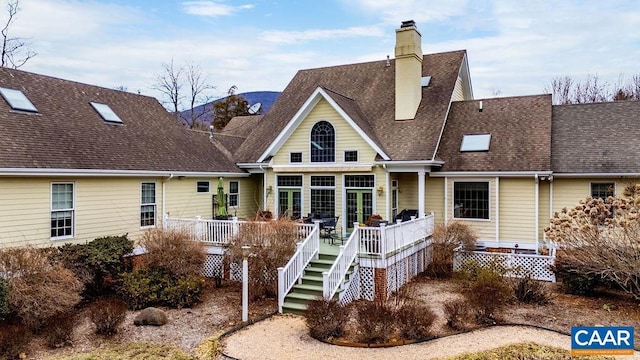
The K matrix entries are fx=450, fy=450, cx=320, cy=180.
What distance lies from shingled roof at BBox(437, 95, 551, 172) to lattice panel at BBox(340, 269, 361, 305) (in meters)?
6.85

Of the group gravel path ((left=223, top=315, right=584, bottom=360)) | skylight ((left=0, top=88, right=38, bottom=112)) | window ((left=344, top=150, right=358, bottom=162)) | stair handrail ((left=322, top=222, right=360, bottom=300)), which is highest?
skylight ((left=0, top=88, right=38, bottom=112))

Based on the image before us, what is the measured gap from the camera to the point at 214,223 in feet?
47.4

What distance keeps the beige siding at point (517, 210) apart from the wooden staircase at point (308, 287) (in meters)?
7.43

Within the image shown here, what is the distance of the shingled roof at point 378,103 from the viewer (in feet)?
56.6

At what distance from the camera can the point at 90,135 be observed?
1448 centimetres

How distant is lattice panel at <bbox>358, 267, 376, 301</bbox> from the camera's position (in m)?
12.2

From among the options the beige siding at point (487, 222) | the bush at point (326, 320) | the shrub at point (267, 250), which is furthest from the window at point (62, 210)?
the beige siding at point (487, 222)

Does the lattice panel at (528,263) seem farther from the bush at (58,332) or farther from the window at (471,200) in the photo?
the bush at (58,332)

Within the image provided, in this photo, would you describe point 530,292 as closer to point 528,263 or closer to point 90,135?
point 528,263

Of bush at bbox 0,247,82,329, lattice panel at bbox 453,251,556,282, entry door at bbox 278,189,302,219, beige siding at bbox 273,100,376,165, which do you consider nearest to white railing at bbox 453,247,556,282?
lattice panel at bbox 453,251,556,282

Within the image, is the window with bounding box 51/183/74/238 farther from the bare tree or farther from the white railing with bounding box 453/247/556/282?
the bare tree

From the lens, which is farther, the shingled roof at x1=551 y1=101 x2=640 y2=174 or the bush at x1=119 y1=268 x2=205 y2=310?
the shingled roof at x1=551 y1=101 x2=640 y2=174

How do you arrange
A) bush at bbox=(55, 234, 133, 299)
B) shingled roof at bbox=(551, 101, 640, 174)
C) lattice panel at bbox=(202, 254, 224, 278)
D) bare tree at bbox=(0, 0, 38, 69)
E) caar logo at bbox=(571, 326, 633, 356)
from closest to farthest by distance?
caar logo at bbox=(571, 326, 633, 356) < bush at bbox=(55, 234, 133, 299) < lattice panel at bbox=(202, 254, 224, 278) < shingled roof at bbox=(551, 101, 640, 174) < bare tree at bbox=(0, 0, 38, 69)

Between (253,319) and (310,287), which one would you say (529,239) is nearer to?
(310,287)
